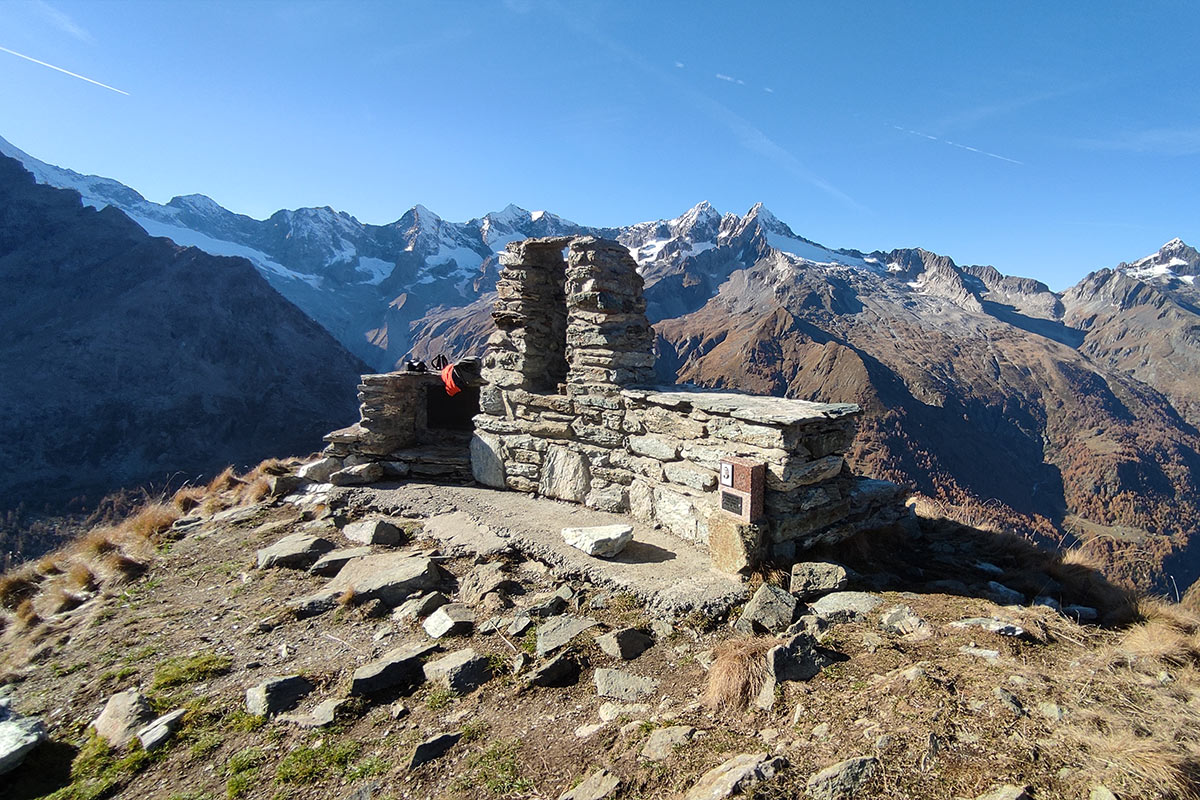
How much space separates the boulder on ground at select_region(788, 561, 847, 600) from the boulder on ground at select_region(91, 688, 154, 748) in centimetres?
593

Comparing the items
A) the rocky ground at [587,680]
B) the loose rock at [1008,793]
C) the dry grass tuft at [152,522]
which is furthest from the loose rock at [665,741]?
the dry grass tuft at [152,522]

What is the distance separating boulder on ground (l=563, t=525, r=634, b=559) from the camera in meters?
6.23

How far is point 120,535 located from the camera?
8930 millimetres

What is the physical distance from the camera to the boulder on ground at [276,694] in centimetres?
440

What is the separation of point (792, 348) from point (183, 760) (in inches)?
4643

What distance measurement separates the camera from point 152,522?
9.06 m

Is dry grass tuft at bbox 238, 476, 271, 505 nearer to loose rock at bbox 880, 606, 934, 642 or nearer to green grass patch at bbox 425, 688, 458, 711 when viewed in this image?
green grass patch at bbox 425, 688, 458, 711

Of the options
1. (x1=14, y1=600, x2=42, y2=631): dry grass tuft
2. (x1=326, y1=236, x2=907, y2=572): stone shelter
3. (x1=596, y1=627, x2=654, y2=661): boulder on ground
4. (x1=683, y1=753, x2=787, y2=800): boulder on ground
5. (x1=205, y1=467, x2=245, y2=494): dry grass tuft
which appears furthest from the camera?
(x1=205, y1=467, x2=245, y2=494): dry grass tuft

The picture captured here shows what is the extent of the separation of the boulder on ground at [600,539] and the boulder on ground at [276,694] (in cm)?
302

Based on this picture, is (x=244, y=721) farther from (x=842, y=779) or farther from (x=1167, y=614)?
(x=1167, y=614)

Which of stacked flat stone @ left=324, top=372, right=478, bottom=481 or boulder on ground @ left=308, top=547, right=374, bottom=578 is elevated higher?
stacked flat stone @ left=324, top=372, right=478, bottom=481

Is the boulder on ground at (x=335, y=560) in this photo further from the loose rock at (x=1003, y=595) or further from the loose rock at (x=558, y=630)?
the loose rock at (x=1003, y=595)

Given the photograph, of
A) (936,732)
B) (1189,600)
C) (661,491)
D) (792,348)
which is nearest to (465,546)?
(661,491)

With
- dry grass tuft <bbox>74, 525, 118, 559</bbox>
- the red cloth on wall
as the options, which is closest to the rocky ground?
dry grass tuft <bbox>74, 525, 118, 559</bbox>
